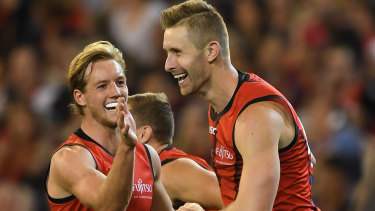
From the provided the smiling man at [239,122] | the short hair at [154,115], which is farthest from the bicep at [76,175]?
the short hair at [154,115]

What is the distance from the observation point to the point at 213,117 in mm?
4730

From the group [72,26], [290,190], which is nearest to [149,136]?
[290,190]

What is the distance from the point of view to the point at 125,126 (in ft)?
13.5

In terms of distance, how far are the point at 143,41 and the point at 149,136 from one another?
4.37 m

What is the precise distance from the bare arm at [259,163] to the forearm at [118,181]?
56 centimetres

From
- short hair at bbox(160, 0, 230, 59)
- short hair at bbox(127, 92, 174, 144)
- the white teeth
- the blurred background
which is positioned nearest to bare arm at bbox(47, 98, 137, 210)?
the white teeth

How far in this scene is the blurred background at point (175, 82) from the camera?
745cm

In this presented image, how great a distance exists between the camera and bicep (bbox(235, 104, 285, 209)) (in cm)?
418

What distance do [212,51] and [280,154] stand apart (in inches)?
27.7

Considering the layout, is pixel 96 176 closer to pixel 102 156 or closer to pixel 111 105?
pixel 102 156

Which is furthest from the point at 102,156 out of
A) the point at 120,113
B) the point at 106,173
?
the point at 120,113

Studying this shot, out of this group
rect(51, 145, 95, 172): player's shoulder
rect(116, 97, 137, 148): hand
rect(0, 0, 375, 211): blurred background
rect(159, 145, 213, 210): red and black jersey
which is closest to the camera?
rect(116, 97, 137, 148): hand

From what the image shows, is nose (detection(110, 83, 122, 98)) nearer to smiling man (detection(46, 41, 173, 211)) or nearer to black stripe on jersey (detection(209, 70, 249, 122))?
smiling man (detection(46, 41, 173, 211))

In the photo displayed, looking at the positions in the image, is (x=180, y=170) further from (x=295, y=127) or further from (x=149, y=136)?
(x=295, y=127)
